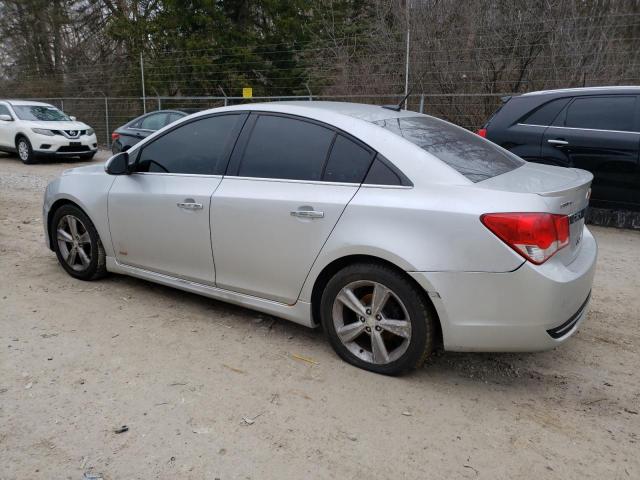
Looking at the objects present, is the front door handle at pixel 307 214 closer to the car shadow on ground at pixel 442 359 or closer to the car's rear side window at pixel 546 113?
the car shadow on ground at pixel 442 359

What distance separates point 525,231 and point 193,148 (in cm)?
241

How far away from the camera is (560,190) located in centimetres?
299

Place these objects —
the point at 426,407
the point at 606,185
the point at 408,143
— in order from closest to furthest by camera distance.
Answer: the point at 426,407 < the point at 408,143 < the point at 606,185

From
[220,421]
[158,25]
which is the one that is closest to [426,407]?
[220,421]

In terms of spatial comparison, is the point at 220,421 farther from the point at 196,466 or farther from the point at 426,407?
the point at 426,407

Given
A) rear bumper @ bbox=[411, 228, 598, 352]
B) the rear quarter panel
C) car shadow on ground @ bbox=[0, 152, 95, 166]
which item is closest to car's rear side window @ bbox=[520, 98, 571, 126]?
rear bumper @ bbox=[411, 228, 598, 352]

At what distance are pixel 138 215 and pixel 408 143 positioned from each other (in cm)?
216

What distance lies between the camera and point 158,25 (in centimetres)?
1956

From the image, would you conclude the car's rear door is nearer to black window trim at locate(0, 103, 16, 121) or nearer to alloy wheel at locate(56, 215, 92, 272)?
alloy wheel at locate(56, 215, 92, 272)

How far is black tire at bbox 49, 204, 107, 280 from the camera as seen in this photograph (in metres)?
4.58

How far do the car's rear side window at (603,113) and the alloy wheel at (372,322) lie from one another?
197 inches

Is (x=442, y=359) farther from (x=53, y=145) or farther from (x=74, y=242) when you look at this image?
(x=53, y=145)

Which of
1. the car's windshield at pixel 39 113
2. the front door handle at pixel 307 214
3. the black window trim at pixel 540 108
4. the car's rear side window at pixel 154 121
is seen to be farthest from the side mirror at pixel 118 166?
the car's windshield at pixel 39 113

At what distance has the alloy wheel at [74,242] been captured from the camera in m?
4.68
